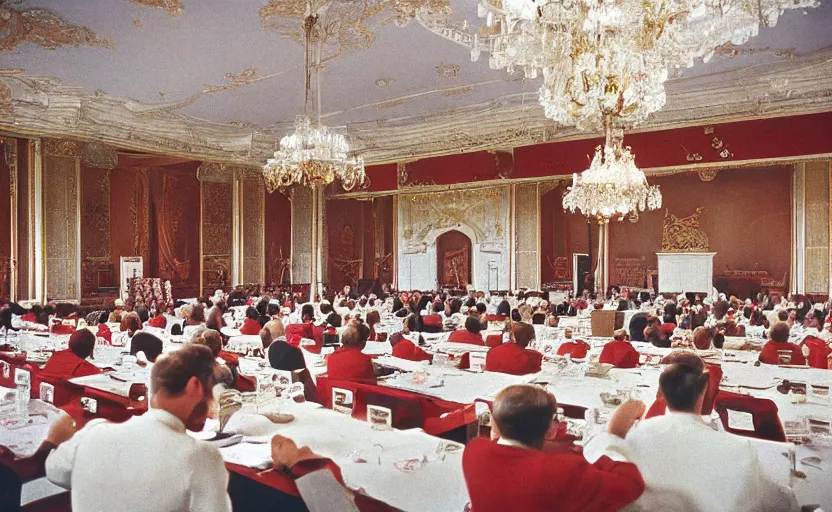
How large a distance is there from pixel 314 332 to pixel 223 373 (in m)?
4.67

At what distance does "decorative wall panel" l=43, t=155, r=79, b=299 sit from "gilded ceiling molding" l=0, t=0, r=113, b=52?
412cm

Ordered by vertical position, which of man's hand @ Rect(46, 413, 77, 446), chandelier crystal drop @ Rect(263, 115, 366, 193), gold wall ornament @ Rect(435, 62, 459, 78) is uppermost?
gold wall ornament @ Rect(435, 62, 459, 78)

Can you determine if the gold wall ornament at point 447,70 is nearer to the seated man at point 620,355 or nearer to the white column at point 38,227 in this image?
the seated man at point 620,355

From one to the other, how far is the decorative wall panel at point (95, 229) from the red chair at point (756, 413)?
14.8m

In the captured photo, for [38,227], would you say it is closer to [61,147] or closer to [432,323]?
[61,147]

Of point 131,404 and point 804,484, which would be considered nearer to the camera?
point 804,484

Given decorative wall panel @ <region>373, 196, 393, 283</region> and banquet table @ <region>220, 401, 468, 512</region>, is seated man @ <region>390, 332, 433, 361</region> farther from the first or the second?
decorative wall panel @ <region>373, 196, 393, 283</region>

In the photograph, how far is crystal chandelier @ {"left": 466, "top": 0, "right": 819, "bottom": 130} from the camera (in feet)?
20.7

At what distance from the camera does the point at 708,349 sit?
652 cm

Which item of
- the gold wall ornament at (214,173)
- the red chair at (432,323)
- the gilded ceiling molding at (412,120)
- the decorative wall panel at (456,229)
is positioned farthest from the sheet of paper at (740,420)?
the gold wall ornament at (214,173)

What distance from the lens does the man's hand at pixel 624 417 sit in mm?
2471

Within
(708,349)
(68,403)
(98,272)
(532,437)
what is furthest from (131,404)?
(98,272)

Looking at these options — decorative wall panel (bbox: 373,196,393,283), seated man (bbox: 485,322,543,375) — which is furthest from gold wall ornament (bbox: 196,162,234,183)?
seated man (bbox: 485,322,543,375)

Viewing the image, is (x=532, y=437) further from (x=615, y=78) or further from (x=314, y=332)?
(x=314, y=332)
